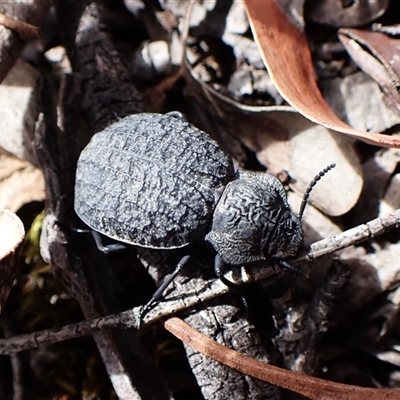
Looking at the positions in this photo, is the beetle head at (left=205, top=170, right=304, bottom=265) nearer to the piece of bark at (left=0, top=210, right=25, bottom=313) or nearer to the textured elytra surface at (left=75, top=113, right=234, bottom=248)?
the textured elytra surface at (left=75, top=113, right=234, bottom=248)

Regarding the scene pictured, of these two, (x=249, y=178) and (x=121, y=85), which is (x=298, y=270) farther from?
(x=121, y=85)

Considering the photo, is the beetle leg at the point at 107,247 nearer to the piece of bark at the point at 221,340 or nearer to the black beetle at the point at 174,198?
the black beetle at the point at 174,198

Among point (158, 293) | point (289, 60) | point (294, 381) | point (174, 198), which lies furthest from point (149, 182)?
point (294, 381)

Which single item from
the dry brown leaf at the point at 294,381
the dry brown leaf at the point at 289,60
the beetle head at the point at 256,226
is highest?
the dry brown leaf at the point at 289,60

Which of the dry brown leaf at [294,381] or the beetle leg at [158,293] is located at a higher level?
the beetle leg at [158,293]

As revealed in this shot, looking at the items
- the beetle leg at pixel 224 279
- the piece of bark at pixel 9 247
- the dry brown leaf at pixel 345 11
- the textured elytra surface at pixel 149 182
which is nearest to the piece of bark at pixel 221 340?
the beetle leg at pixel 224 279

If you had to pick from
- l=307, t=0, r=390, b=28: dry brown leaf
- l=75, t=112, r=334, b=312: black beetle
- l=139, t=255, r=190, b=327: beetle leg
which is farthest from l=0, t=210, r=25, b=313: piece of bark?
l=307, t=0, r=390, b=28: dry brown leaf

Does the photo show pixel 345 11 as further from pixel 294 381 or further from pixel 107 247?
pixel 294 381
